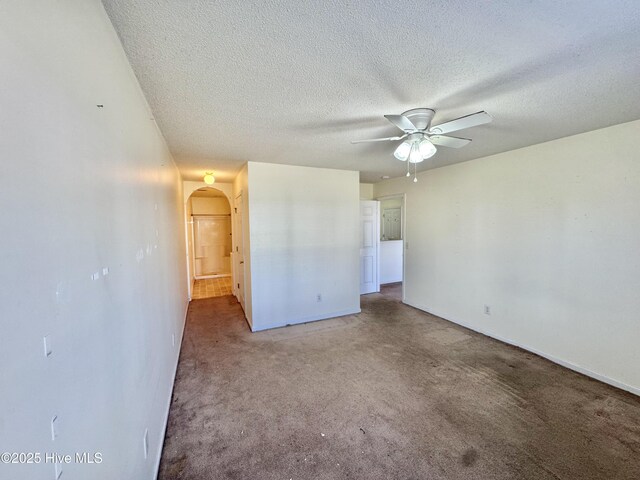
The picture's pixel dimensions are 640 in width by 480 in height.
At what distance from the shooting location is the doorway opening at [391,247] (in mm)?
6527

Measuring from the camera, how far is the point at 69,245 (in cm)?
75

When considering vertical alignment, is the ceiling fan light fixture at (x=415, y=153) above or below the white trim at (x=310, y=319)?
above

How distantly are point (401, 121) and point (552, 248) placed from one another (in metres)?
2.43

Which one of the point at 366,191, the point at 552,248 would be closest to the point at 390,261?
the point at 366,191

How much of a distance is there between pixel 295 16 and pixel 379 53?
0.48 m

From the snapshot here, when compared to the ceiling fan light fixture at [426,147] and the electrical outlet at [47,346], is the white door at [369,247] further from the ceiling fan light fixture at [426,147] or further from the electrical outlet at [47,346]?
the electrical outlet at [47,346]

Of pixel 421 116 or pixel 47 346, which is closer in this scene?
pixel 47 346

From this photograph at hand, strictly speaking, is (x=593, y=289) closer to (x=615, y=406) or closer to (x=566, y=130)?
(x=615, y=406)

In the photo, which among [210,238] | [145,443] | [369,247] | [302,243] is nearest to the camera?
[145,443]

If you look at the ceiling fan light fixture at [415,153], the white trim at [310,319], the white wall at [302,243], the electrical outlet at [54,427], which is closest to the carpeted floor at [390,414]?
the white trim at [310,319]

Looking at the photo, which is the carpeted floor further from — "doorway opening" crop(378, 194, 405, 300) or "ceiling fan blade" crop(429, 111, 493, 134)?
"doorway opening" crop(378, 194, 405, 300)

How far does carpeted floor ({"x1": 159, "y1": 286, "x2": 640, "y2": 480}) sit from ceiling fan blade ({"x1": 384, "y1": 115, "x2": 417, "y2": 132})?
221 cm

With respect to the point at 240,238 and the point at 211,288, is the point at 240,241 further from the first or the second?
the point at 211,288

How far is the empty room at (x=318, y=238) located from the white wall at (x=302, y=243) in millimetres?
33
